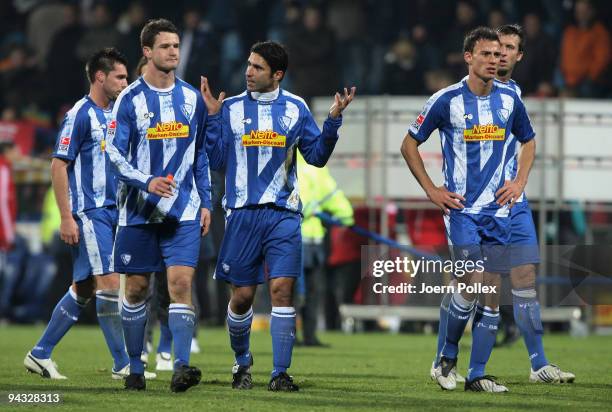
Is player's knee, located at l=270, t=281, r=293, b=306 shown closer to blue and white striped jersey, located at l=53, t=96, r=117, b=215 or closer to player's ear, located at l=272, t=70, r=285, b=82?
player's ear, located at l=272, t=70, r=285, b=82

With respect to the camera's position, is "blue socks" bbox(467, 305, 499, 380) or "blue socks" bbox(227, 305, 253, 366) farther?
"blue socks" bbox(227, 305, 253, 366)

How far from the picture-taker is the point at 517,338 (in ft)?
56.2

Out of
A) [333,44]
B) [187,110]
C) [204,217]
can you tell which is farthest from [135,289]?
[333,44]

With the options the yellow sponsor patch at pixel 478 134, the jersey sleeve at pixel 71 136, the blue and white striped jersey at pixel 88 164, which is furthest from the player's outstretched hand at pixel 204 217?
the yellow sponsor patch at pixel 478 134

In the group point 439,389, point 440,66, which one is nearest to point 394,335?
point 440,66

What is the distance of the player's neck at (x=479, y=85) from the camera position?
9836mm

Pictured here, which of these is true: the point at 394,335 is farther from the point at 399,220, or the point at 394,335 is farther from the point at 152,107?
the point at 152,107

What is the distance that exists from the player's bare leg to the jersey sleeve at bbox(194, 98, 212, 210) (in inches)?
27.8

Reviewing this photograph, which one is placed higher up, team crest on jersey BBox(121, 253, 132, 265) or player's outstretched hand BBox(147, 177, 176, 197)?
player's outstretched hand BBox(147, 177, 176, 197)

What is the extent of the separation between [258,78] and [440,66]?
12.6 meters

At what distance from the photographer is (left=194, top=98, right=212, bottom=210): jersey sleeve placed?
9430mm

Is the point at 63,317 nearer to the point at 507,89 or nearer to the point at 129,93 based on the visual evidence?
the point at 129,93

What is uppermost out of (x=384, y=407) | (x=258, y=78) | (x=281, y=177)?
(x=258, y=78)

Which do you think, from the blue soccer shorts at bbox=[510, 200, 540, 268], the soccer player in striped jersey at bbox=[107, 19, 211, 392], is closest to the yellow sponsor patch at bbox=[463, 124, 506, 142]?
the blue soccer shorts at bbox=[510, 200, 540, 268]
